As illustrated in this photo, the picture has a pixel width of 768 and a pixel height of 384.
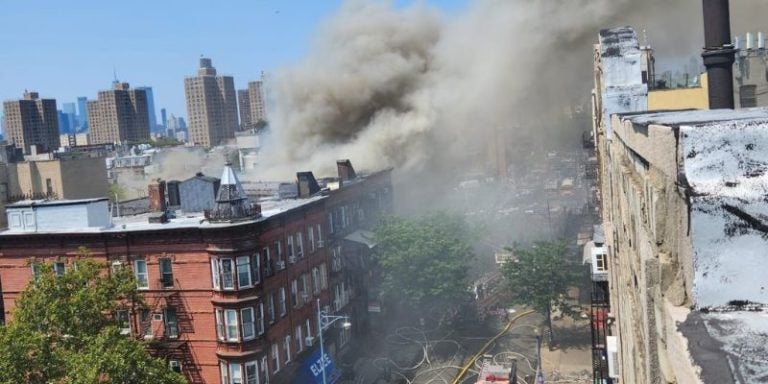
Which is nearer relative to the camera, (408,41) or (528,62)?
(528,62)

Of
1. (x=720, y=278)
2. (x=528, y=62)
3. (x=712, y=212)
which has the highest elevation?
(x=528, y=62)

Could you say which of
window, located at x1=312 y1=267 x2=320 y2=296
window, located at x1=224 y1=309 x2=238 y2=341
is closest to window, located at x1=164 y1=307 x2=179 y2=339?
window, located at x1=224 y1=309 x2=238 y2=341

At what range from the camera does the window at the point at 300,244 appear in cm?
2608

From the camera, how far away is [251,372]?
21891mm

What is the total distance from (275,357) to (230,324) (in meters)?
2.21

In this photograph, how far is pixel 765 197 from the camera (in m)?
1.98

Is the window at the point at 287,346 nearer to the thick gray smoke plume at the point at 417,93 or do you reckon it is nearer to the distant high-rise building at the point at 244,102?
the thick gray smoke plume at the point at 417,93

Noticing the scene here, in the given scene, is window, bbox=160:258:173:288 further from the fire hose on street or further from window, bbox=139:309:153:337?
the fire hose on street

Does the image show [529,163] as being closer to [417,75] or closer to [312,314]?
[417,75]

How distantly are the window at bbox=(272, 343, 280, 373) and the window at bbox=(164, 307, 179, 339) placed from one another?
2989 mm

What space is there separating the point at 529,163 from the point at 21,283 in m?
50.8

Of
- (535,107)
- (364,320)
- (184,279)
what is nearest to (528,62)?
(535,107)

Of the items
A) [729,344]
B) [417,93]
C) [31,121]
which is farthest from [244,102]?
[729,344]

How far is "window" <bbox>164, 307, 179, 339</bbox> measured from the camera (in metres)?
22.2
